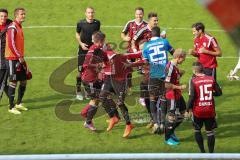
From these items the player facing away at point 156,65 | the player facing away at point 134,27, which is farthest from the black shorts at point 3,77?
the player facing away at point 156,65

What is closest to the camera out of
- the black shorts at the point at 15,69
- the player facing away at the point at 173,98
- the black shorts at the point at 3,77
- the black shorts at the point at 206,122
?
the black shorts at the point at 206,122

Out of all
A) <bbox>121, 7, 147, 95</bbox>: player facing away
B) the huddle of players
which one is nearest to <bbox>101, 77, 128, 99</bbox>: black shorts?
the huddle of players

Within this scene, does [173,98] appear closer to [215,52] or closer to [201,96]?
[201,96]

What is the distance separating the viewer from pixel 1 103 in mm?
10664

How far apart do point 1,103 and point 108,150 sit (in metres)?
3.52

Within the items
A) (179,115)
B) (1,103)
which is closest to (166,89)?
(179,115)

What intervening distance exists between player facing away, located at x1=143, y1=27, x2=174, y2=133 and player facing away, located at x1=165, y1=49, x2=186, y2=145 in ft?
1.03

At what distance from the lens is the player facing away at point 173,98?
317 inches

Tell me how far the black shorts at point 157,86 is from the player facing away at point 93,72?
993 millimetres

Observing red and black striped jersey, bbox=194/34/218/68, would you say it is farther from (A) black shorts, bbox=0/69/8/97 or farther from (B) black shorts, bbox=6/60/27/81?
(A) black shorts, bbox=0/69/8/97

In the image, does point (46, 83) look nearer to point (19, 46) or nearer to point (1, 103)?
point (1, 103)

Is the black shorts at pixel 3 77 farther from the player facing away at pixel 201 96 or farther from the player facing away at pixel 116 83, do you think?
the player facing away at pixel 201 96

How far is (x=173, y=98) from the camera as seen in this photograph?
8.27m

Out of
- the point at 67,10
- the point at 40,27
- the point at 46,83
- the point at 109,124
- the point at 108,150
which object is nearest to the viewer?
the point at 108,150
